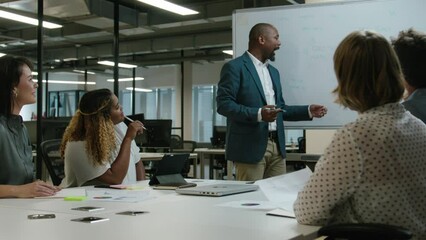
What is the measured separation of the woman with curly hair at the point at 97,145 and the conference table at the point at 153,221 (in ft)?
1.95

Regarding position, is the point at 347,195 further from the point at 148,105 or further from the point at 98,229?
the point at 148,105

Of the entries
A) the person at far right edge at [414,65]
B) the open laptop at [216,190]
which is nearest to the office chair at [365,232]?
the person at far right edge at [414,65]

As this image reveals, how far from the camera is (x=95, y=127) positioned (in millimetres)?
2600

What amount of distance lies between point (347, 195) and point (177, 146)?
7891 mm

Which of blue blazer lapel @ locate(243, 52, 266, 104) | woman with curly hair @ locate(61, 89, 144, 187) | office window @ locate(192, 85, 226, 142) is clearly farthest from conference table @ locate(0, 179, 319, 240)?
office window @ locate(192, 85, 226, 142)

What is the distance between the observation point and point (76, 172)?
2512 millimetres

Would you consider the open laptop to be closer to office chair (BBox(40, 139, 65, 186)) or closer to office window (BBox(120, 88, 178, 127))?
office chair (BBox(40, 139, 65, 186))

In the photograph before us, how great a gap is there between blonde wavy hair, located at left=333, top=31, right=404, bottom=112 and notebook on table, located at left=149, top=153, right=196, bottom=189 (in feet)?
3.86

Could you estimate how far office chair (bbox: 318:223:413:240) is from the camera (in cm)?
111

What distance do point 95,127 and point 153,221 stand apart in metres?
1.31

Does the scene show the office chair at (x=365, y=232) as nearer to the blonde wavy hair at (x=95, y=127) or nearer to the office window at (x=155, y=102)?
the blonde wavy hair at (x=95, y=127)

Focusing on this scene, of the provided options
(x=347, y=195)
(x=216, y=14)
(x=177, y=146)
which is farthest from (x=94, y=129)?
(x=177, y=146)

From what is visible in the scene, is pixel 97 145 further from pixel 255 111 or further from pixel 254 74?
pixel 254 74

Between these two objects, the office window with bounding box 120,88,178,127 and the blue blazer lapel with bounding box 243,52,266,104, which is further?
the office window with bounding box 120,88,178,127
